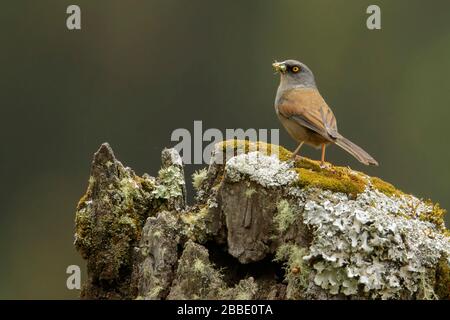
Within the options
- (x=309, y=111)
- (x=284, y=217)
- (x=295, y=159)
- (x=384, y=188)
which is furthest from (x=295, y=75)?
(x=284, y=217)

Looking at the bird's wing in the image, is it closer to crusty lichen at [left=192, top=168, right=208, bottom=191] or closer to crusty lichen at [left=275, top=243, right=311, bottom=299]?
crusty lichen at [left=192, top=168, right=208, bottom=191]

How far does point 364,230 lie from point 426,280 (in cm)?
54

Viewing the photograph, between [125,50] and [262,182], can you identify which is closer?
[262,182]

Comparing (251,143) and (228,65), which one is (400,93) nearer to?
(228,65)

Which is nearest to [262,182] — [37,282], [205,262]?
[205,262]

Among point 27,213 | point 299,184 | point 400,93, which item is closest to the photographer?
point 299,184

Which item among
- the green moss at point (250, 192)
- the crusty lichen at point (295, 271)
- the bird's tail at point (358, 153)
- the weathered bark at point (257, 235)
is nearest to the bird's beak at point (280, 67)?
the bird's tail at point (358, 153)

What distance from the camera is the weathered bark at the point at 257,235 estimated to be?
699cm

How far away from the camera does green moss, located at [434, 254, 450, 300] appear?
23.3 feet

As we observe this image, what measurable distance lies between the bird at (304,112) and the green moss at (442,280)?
143 cm

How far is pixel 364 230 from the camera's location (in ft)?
23.1

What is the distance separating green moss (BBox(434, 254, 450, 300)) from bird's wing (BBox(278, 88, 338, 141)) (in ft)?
5.87
